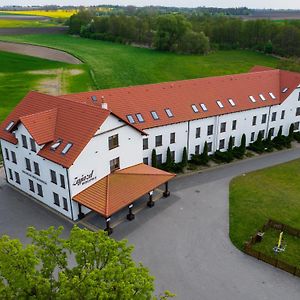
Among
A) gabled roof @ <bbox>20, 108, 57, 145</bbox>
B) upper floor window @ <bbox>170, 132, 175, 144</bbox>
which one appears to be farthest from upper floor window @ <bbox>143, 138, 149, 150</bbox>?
gabled roof @ <bbox>20, 108, 57, 145</bbox>

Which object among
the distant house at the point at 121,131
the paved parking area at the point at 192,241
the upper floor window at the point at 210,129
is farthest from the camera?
the upper floor window at the point at 210,129

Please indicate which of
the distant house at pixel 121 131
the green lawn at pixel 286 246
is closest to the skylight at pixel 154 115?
the distant house at pixel 121 131

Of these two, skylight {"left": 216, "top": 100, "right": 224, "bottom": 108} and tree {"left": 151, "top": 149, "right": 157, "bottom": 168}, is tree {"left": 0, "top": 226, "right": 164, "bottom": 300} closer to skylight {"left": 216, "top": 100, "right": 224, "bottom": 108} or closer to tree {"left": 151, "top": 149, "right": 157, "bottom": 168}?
tree {"left": 151, "top": 149, "right": 157, "bottom": 168}

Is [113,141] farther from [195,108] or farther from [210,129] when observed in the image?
[210,129]

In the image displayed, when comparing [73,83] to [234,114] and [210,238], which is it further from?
[210,238]

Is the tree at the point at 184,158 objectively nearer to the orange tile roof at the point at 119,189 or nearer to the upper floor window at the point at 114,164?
the orange tile roof at the point at 119,189
